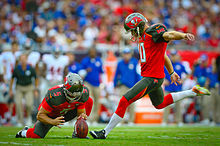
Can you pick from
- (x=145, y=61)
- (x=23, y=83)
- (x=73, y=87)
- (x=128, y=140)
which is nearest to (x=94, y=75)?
(x=23, y=83)

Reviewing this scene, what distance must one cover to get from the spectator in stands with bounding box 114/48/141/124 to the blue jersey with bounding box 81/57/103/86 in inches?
21.0

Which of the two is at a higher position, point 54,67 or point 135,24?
point 135,24

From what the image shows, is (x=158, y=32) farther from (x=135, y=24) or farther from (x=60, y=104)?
(x=60, y=104)

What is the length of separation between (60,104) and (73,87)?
0.37 metres

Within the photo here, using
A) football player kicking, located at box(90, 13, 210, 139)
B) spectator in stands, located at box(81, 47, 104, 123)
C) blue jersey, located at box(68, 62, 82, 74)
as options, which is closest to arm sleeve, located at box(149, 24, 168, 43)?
football player kicking, located at box(90, 13, 210, 139)

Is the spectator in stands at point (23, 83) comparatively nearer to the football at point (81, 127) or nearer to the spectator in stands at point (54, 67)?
the spectator in stands at point (54, 67)

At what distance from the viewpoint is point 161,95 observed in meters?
5.83

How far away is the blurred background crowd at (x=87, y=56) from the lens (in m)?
10.3

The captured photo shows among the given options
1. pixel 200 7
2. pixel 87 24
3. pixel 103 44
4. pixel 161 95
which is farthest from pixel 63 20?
pixel 161 95

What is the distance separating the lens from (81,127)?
5.23 meters

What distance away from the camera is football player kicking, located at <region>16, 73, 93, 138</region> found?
16.4 feet

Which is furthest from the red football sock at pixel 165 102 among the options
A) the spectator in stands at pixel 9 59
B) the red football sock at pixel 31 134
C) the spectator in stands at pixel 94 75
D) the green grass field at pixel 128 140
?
the spectator in stands at pixel 9 59

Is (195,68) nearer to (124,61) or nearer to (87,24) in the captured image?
(124,61)

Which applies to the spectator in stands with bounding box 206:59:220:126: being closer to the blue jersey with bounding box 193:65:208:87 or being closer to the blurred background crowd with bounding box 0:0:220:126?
the blurred background crowd with bounding box 0:0:220:126
